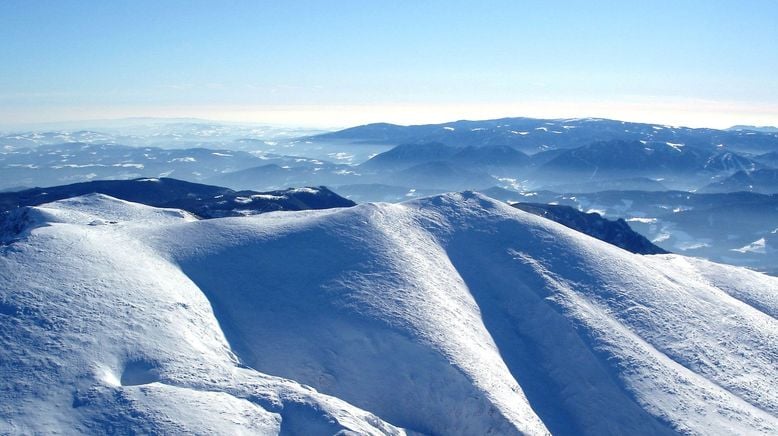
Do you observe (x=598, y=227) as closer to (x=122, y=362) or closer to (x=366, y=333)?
(x=366, y=333)

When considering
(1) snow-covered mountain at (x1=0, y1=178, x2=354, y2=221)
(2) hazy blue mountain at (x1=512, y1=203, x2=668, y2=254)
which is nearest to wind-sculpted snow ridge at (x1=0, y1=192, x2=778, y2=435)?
(1) snow-covered mountain at (x1=0, y1=178, x2=354, y2=221)

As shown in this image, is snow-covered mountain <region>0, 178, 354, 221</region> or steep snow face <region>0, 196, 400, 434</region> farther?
snow-covered mountain <region>0, 178, 354, 221</region>

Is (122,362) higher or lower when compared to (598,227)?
higher

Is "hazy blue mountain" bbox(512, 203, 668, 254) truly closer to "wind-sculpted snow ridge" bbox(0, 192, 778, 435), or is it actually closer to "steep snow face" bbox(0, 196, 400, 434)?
"wind-sculpted snow ridge" bbox(0, 192, 778, 435)

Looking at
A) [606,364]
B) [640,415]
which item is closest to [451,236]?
[606,364]

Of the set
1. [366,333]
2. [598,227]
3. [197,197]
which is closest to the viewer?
[366,333]

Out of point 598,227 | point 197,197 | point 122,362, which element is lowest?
point 598,227

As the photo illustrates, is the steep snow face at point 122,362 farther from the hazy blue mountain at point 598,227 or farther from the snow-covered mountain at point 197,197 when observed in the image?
the hazy blue mountain at point 598,227

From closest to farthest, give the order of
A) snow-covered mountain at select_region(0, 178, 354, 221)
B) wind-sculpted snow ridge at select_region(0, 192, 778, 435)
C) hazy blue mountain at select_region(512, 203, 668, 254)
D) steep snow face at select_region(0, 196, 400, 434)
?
steep snow face at select_region(0, 196, 400, 434) < wind-sculpted snow ridge at select_region(0, 192, 778, 435) < snow-covered mountain at select_region(0, 178, 354, 221) < hazy blue mountain at select_region(512, 203, 668, 254)

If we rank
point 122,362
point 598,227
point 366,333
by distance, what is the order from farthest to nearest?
point 598,227 < point 366,333 < point 122,362

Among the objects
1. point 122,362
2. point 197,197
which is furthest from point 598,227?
point 122,362
